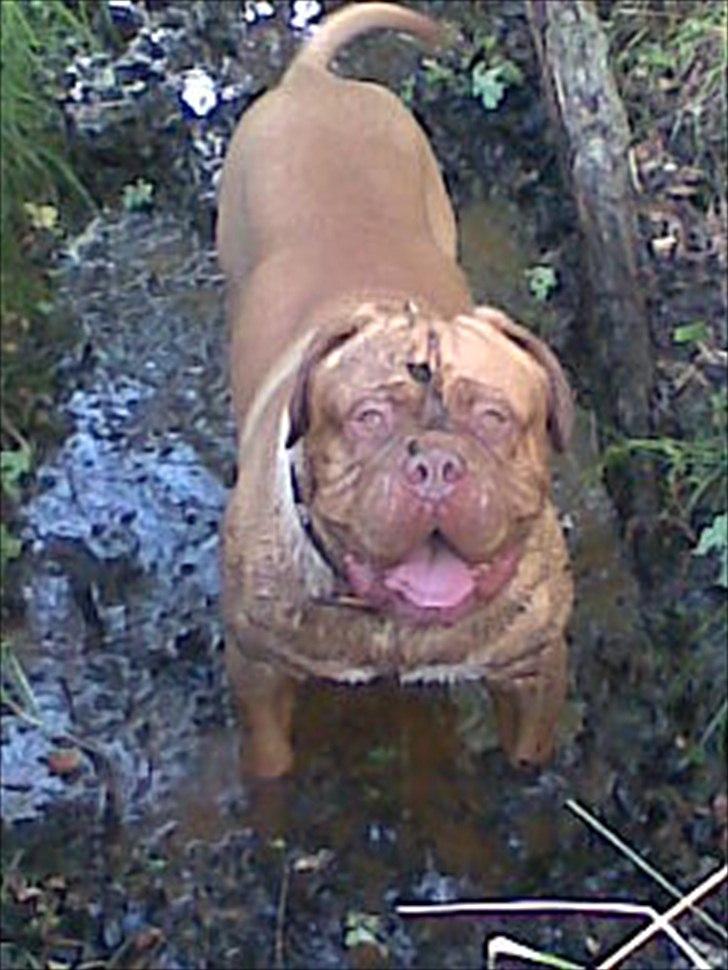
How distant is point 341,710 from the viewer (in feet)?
12.4

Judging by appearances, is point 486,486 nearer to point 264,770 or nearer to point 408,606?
point 408,606

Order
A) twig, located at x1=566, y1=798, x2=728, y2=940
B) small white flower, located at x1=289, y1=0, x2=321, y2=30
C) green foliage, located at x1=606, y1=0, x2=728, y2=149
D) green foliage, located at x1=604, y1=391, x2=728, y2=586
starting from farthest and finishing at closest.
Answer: small white flower, located at x1=289, y1=0, x2=321, y2=30 < green foliage, located at x1=606, y1=0, x2=728, y2=149 < green foliage, located at x1=604, y1=391, x2=728, y2=586 < twig, located at x1=566, y1=798, x2=728, y2=940

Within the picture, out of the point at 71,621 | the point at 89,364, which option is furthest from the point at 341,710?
the point at 89,364

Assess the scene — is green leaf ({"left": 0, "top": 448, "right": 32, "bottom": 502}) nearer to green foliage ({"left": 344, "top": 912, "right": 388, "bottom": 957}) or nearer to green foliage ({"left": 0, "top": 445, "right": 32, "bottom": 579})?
green foliage ({"left": 0, "top": 445, "right": 32, "bottom": 579})

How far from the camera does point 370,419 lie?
2.96m

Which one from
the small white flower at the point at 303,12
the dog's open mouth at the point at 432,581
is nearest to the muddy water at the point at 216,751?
the dog's open mouth at the point at 432,581

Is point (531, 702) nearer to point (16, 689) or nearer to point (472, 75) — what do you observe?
point (16, 689)

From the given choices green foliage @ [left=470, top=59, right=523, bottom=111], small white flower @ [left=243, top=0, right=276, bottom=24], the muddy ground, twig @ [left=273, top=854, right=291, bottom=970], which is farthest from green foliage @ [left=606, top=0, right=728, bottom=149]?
twig @ [left=273, top=854, right=291, bottom=970]

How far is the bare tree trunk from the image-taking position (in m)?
4.20

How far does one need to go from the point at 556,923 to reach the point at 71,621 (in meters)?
1.08

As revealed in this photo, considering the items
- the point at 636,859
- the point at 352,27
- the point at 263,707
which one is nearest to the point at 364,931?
the point at 263,707

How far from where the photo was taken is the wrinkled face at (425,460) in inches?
113

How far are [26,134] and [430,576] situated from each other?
2.07m

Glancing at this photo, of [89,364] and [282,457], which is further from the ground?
[282,457]
